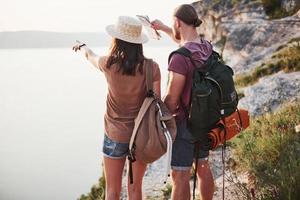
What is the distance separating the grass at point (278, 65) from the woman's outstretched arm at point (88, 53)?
21.0 ft

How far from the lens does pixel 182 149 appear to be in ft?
15.4

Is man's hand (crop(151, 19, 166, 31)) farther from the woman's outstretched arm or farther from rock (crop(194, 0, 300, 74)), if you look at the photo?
rock (crop(194, 0, 300, 74))

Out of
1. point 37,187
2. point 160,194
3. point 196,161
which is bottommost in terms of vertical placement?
point 37,187

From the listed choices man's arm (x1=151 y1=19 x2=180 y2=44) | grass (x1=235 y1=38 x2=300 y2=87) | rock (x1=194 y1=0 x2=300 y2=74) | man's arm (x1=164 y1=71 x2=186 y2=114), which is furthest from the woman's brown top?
rock (x1=194 y1=0 x2=300 y2=74)

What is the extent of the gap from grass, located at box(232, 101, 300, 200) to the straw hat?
1567mm

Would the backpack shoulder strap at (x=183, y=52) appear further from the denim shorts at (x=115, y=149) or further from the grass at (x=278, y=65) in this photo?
the grass at (x=278, y=65)

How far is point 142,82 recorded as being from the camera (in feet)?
15.1

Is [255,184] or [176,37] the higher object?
[176,37]

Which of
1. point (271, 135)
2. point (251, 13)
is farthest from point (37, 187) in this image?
point (271, 135)

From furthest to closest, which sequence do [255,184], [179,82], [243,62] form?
[243,62], [255,184], [179,82]

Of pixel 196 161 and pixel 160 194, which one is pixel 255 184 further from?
pixel 160 194

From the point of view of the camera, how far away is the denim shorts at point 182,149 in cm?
469

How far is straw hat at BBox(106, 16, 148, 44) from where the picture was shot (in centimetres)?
455

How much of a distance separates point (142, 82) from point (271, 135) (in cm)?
269
